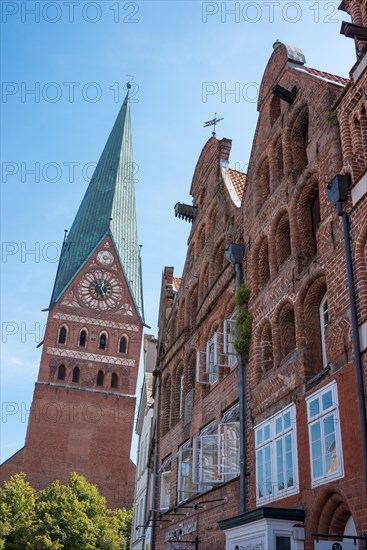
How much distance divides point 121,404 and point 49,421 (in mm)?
6605

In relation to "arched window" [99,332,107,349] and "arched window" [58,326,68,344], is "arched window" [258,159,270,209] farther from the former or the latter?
"arched window" [99,332,107,349]

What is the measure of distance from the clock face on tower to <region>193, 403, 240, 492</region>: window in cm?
4547

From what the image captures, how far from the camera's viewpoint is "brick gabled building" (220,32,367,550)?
10805 millimetres

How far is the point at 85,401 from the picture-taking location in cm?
5778

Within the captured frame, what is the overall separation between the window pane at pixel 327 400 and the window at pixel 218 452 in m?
4.57

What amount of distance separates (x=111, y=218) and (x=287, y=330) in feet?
188

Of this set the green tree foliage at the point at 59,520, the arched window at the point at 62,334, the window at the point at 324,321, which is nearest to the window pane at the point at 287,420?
the window at the point at 324,321

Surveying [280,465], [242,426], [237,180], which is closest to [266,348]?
[242,426]

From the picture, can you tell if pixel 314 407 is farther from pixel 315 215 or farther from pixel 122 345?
pixel 122 345

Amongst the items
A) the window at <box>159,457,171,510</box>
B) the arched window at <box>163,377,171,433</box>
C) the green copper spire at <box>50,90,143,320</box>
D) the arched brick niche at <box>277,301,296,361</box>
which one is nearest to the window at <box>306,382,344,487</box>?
the arched brick niche at <box>277,301,296,361</box>

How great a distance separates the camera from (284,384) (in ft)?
44.1

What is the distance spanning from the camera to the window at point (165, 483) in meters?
22.3

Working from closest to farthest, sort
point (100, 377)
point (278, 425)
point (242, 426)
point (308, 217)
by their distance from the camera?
point (278, 425), point (308, 217), point (242, 426), point (100, 377)

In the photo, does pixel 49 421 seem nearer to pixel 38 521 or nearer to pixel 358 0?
pixel 38 521
